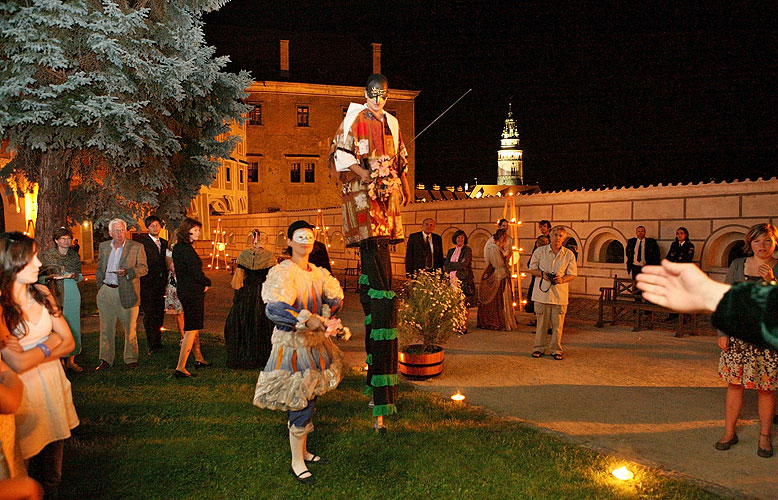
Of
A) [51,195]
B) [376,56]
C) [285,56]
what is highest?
[376,56]

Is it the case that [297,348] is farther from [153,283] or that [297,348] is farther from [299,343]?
[153,283]

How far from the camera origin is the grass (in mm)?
3994

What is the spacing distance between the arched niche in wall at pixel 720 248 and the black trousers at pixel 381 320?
11.5m

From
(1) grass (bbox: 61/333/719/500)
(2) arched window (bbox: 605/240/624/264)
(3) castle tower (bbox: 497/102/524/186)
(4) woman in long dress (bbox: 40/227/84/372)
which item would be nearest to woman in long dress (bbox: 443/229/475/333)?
(1) grass (bbox: 61/333/719/500)

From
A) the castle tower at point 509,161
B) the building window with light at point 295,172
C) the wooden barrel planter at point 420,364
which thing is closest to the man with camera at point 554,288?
the wooden barrel planter at point 420,364

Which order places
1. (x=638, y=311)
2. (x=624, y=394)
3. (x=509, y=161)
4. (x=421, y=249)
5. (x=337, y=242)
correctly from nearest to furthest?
1. (x=624, y=394)
2. (x=638, y=311)
3. (x=421, y=249)
4. (x=337, y=242)
5. (x=509, y=161)

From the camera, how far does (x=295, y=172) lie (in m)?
45.7

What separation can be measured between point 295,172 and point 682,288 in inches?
1783

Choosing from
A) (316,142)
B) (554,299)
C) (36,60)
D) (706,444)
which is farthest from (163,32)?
(316,142)

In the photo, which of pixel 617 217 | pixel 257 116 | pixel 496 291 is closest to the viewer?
pixel 496 291

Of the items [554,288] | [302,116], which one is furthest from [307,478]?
[302,116]

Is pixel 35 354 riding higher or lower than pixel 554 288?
higher

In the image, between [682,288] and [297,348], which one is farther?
[297,348]

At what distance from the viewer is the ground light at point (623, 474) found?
4.08 metres
